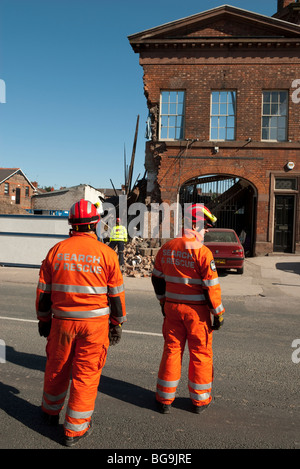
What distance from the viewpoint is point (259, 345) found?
5.26 meters

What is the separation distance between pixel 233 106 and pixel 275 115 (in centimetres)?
184

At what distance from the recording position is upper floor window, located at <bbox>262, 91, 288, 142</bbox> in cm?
1558

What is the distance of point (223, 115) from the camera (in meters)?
15.8

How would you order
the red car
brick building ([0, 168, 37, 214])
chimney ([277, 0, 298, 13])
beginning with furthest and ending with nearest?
brick building ([0, 168, 37, 214]) → chimney ([277, 0, 298, 13]) → the red car

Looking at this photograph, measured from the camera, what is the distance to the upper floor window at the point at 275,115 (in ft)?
51.1

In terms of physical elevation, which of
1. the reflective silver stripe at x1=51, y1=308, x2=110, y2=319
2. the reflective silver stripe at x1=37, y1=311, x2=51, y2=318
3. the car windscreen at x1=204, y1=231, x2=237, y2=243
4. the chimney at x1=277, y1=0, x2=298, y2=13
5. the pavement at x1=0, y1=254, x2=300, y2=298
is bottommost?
the pavement at x1=0, y1=254, x2=300, y2=298

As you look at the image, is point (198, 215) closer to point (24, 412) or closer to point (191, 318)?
point (191, 318)

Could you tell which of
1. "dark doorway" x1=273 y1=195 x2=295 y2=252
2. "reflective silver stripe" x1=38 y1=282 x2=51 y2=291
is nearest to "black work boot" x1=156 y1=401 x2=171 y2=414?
"reflective silver stripe" x1=38 y1=282 x2=51 y2=291

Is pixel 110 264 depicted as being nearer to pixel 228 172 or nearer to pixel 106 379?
pixel 106 379

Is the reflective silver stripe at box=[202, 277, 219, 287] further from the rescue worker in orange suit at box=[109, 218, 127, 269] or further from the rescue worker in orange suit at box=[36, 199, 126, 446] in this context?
the rescue worker in orange suit at box=[109, 218, 127, 269]

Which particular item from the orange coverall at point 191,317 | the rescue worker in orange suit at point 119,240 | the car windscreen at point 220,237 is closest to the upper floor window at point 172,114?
the car windscreen at point 220,237

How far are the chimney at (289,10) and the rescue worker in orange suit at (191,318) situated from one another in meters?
19.8

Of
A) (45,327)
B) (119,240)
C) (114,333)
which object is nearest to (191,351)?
(114,333)

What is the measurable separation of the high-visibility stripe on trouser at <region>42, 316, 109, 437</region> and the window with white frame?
14310 millimetres
